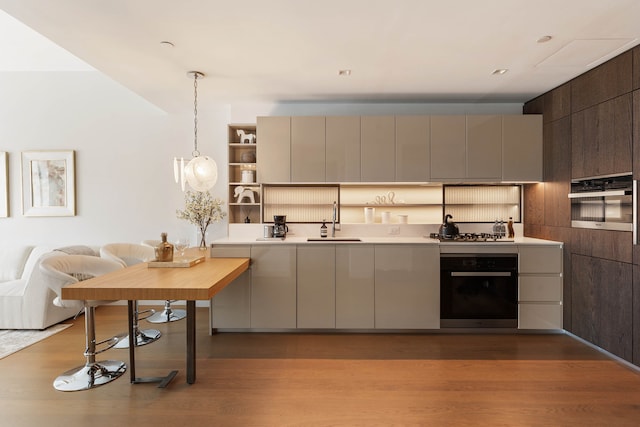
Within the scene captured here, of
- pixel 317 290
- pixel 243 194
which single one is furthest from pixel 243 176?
pixel 317 290

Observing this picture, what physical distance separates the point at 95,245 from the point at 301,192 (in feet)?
9.32

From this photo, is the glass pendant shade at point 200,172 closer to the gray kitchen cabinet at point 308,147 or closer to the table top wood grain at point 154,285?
the table top wood grain at point 154,285

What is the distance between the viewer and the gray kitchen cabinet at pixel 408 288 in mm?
3660

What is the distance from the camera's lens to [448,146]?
13.0 feet

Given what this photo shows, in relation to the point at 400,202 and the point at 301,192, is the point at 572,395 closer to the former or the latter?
the point at 400,202

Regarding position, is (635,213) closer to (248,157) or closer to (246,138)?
(248,157)

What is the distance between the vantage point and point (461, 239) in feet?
12.4

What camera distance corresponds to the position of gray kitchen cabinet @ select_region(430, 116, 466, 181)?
395cm

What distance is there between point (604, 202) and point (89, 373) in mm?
4437

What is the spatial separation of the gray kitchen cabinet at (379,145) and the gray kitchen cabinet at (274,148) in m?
0.83

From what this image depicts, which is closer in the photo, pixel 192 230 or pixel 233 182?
pixel 233 182

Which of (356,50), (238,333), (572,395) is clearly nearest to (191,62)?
(356,50)

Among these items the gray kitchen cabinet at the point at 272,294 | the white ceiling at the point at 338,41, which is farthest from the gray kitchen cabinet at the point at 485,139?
the gray kitchen cabinet at the point at 272,294

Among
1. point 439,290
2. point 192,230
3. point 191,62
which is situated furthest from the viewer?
point 192,230
